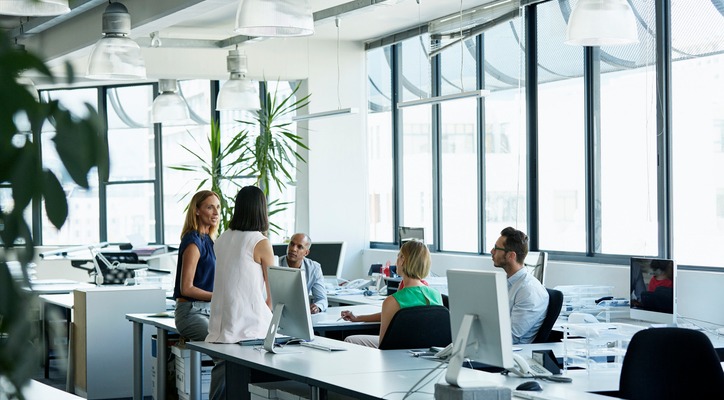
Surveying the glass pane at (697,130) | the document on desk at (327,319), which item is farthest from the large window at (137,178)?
the glass pane at (697,130)

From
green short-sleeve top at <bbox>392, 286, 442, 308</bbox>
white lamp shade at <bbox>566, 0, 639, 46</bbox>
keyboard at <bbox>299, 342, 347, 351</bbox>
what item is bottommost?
keyboard at <bbox>299, 342, 347, 351</bbox>

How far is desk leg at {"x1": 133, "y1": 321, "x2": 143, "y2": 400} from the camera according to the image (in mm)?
6734

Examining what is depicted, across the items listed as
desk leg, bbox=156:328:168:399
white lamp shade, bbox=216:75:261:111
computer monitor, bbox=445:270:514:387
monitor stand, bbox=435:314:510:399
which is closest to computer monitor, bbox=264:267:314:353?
computer monitor, bbox=445:270:514:387

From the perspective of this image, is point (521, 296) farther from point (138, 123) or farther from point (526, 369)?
point (138, 123)

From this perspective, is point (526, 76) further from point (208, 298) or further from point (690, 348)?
point (690, 348)

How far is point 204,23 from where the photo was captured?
33.2 ft

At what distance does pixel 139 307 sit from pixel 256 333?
8.70ft

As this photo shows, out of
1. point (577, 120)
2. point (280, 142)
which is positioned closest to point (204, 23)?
point (280, 142)

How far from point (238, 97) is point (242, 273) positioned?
387 centimetres

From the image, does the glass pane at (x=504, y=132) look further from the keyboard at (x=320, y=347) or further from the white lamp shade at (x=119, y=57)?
the keyboard at (x=320, y=347)

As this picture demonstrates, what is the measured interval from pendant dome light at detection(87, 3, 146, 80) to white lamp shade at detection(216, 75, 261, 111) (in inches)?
97.9

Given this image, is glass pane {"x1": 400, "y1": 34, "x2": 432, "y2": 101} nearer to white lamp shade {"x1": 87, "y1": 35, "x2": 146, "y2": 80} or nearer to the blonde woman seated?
white lamp shade {"x1": 87, "y1": 35, "x2": 146, "y2": 80}

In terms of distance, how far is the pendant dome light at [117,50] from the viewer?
5.75 m

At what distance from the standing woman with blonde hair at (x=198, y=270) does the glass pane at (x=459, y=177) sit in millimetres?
4641
